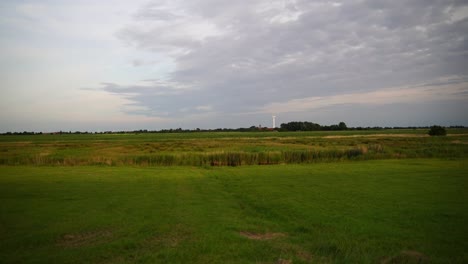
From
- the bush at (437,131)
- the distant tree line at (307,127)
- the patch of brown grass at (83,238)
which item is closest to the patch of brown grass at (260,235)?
the patch of brown grass at (83,238)

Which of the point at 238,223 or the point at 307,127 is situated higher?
the point at 307,127

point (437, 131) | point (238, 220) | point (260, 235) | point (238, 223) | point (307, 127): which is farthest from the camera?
point (307, 127)

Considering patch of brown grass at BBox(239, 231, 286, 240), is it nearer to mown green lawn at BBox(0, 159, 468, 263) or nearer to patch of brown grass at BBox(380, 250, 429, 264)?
mown green lawn at BBox(0, 159, 468, 263)

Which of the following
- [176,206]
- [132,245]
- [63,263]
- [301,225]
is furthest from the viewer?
[176,206]

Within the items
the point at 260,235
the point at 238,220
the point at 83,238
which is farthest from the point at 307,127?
the point at 83,238

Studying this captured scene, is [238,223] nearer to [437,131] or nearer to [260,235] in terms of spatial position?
[260,235]

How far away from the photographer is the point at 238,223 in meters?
9.78

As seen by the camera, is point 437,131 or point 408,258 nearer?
point 408,258

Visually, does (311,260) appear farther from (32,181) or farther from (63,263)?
(32,181)

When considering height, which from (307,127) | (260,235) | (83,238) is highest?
(307,127)

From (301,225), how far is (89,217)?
7.30 m

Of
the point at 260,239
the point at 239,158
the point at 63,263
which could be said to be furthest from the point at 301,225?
the point at 239,158

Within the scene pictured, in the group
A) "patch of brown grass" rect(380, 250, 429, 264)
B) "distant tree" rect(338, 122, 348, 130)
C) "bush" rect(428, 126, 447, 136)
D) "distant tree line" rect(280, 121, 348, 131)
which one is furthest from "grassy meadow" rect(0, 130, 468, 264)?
"distant tree" rect(338, 122, 348, 130)

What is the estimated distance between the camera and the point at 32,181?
18359mm
